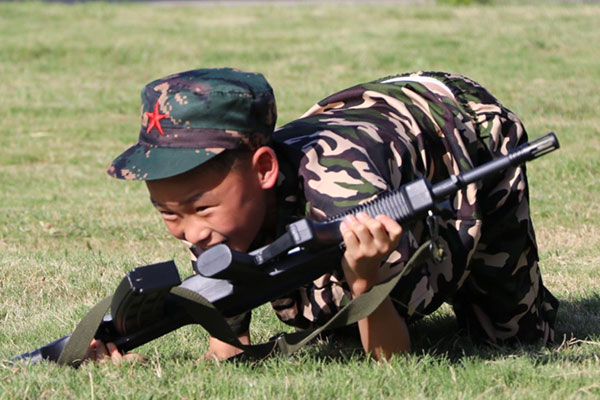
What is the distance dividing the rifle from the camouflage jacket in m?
0.14

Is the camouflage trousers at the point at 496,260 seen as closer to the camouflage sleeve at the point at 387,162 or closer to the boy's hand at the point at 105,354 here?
the camouflage sleeve at the point at 387,162

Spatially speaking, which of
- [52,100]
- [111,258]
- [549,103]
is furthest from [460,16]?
[111,258]

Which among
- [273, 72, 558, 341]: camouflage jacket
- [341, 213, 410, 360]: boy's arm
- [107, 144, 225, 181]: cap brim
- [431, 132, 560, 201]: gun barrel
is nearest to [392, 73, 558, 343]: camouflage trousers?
[273, 72, 558, 341]: camouflage jacket

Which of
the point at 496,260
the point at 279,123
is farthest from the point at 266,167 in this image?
the point at 279,123

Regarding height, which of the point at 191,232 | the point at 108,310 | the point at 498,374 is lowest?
the point at 498,374

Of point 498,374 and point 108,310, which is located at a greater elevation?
point 108,310

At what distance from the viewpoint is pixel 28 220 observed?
6.66 metres

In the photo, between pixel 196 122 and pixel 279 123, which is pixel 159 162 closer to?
pixel 196 122

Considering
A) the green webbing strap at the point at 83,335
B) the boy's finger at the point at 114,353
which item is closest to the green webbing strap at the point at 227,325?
the green webbing strap at the point at 83,335

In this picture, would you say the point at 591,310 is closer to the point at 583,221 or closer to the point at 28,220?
the point at 583,221

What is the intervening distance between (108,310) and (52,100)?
28.3 ft

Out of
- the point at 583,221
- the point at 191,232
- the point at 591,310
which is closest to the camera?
the point at 191,232

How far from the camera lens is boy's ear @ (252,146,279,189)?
9.76 ft

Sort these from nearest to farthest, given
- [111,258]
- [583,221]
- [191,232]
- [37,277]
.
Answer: [191,232], [37,277], [111,258], [583,221]
